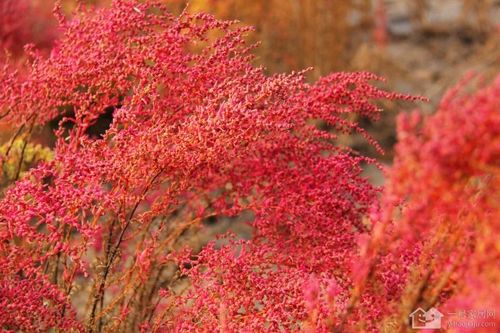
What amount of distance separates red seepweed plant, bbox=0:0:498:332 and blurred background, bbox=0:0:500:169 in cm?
238

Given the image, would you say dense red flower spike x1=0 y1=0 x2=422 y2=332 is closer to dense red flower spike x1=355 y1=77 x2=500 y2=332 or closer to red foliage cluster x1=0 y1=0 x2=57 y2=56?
dense red flower spike x1=355 y1=77 x2=500 y2=332

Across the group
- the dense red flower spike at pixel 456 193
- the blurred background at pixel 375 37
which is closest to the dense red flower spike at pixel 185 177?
the dense red flower spike at pixel 456 193

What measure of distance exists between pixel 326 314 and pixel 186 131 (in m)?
0.42

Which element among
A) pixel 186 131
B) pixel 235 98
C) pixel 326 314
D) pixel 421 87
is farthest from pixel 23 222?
pixel 421 87

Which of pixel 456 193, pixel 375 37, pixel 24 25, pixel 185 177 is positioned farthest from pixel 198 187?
pixel 375 37

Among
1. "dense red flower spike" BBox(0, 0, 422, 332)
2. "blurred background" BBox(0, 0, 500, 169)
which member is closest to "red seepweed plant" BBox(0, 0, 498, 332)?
"dense red flower spike" BBox(0, 0, 422, 332)

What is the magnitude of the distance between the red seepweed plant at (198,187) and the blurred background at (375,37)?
238 cm

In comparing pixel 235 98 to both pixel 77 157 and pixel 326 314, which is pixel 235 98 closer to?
pixel 77 157

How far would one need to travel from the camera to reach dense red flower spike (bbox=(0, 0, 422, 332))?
4.55ft

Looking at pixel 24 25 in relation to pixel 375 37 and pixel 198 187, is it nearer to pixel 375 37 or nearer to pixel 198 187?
pixel 198 187

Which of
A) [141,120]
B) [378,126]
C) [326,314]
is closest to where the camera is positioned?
[326,314]

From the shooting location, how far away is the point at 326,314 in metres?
1.33

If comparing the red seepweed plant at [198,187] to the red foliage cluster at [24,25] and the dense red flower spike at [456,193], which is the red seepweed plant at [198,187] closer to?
the dense red flower spike at [456,193]

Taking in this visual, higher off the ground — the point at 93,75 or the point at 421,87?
the point at 93,75
